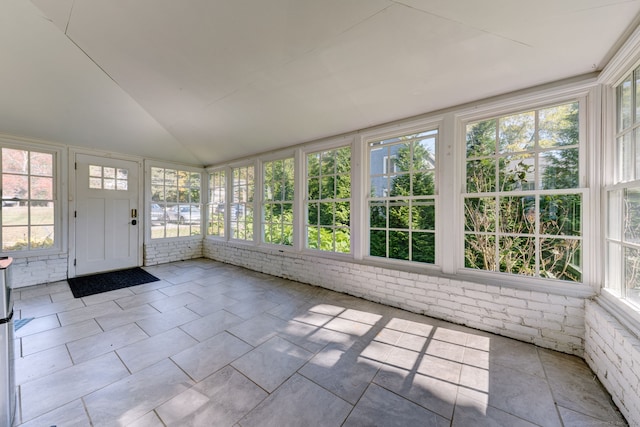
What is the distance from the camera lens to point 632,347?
1.45m

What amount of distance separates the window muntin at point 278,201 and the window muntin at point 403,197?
61.7 inches

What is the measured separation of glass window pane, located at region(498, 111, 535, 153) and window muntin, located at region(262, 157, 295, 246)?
2944 millimetres

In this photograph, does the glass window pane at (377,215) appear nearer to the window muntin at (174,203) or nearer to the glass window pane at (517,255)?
the glass window pane at (517,255)

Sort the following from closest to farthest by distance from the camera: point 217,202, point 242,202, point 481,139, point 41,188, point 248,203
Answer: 1. point 481,139
2. point 41,188
3. point 248,203
4. point 242,202
5. point 217,202

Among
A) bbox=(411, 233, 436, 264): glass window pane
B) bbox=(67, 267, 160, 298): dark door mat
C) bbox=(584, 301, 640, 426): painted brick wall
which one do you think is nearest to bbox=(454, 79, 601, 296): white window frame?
bbox=(584, 301, 640, 426): painted brick wall

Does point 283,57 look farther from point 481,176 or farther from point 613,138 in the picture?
point 613,138

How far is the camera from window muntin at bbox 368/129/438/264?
2.98 m

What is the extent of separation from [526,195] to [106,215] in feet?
20.9

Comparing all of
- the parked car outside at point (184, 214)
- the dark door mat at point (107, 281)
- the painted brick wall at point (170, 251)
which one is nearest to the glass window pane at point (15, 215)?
the dark door mat at point (107, 281)

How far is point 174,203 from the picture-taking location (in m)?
5.47

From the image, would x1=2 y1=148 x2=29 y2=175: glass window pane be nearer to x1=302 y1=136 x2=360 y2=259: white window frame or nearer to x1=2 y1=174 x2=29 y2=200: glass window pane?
x1=2 y1=174 x2=29 y2=200: glass window pane

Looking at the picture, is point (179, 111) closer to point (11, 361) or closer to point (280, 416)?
point (11, 361)

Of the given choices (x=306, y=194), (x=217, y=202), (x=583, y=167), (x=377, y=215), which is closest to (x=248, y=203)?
(x=217, y=202)

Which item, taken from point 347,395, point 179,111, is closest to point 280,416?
point 347,395
